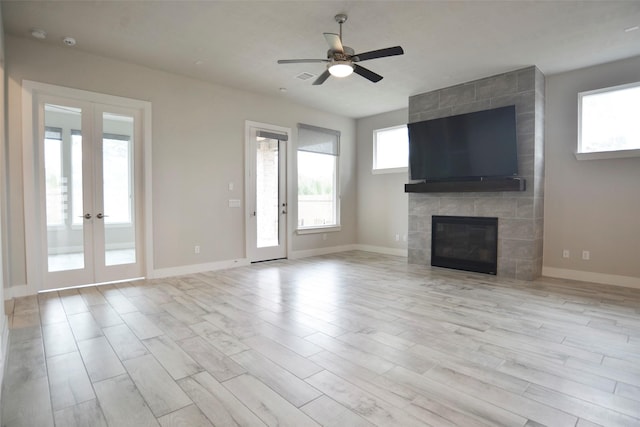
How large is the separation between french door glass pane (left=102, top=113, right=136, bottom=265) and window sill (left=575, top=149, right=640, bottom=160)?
6.44 meters

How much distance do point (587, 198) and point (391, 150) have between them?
3548 millimetres

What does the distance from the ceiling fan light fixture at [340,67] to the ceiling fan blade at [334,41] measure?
0.42 feet

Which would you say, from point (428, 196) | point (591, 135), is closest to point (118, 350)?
point (428, 196)

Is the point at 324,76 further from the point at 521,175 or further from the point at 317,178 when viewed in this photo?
the point at 317,178

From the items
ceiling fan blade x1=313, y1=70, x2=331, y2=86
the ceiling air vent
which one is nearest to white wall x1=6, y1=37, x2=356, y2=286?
the ceiling air vent

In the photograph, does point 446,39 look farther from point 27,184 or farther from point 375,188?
point 27,184

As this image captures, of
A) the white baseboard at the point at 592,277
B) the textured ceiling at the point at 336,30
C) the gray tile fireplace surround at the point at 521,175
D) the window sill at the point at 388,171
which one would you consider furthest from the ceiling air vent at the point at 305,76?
the white baseboard at the point at 592,277

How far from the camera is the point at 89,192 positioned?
437 cm

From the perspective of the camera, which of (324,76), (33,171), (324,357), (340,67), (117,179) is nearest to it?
(324,357)

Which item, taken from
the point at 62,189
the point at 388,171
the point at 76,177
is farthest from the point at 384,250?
the point at 62,189

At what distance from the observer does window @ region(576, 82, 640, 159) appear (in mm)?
4363

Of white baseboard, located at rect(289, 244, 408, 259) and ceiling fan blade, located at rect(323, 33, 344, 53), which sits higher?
ceiling fan blade, located at rect(323, 33, 344, 53)

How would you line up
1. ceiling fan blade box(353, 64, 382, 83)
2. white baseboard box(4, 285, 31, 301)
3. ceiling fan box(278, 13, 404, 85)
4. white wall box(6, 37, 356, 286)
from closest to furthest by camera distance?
ceiling fan box(278, 13, 404, 85) < ceiling fan blade box(353, 64, 382, 83) < white baseboard box(4, 285, 31, 301) < white wall box(6, 37, 356, 286)

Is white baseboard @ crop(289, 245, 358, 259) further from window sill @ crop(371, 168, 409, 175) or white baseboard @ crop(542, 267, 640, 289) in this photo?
white baseboard @ crop(542, 267, 640, 289)
